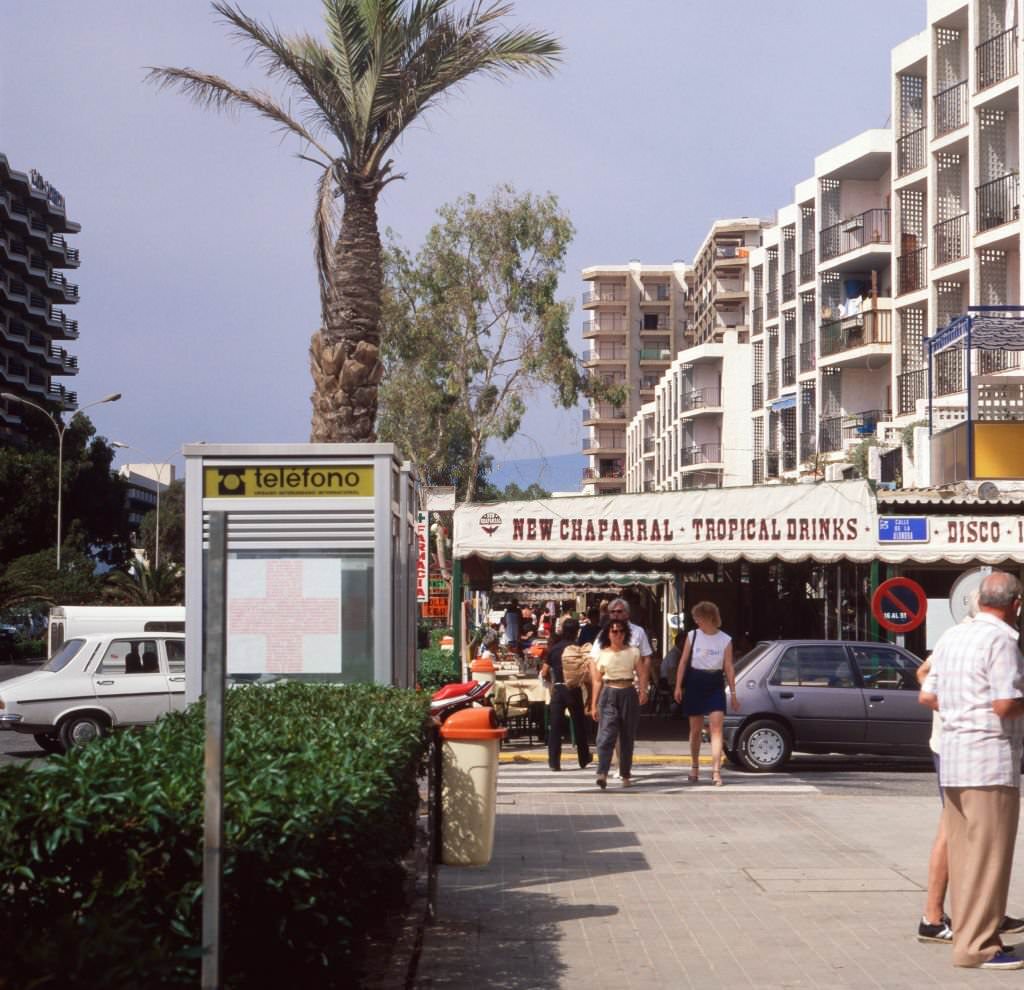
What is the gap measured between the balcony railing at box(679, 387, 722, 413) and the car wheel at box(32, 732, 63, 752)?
258ft

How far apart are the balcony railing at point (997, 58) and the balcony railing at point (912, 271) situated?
7.29 metres

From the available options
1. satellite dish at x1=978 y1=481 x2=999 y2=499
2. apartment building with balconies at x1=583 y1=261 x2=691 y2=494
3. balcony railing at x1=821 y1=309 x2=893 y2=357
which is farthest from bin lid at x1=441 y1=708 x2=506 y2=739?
apartment building with balconies at x1=583 y1=261 x2=691 y2=494

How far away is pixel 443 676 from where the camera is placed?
2347 centimetres

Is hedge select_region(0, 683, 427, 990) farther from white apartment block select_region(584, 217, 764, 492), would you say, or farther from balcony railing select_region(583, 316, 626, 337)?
balcony railing select_region(583, 316, 626, 337)

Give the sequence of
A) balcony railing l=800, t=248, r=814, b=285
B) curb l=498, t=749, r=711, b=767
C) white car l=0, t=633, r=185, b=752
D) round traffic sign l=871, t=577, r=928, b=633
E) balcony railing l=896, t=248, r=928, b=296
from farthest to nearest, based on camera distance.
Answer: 1. balcony railing l=800, t=248, r=814, b=285
2. balcony railing l=896, t=248, r=928, b=296
3. white car l=0, t=633, r=185, b=752
4. round traffic sign l=871, t=577, r=928, b=633
5. curb l=498, t=749, r=711, b=767

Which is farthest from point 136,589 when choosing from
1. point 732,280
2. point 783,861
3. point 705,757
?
point 732,280

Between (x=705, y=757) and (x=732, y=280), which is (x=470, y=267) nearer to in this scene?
(x=705, y=757)

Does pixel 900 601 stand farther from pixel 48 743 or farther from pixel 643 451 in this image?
pixel 643 451

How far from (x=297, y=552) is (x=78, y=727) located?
Answer: 35.3ft

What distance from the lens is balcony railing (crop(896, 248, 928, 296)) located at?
52.1 m

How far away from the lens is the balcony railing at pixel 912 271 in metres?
52.1

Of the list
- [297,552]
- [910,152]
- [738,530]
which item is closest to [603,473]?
[910,152]

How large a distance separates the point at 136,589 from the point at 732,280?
6365 centimetres

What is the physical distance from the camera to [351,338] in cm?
1922
